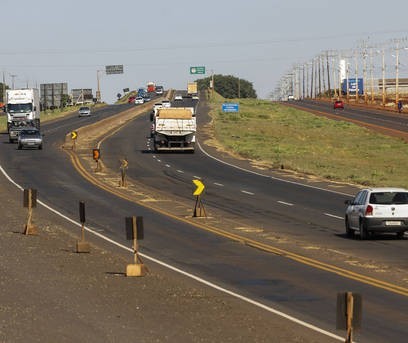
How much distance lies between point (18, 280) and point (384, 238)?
46.1 ft

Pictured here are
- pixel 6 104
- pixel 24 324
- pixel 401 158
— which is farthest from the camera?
pixel 6 104

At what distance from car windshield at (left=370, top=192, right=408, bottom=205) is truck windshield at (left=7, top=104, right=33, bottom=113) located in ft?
205

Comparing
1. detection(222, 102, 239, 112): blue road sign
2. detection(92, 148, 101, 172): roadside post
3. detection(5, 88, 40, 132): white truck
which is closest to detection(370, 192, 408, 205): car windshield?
detection(92, 148, 101, 172): roadside post

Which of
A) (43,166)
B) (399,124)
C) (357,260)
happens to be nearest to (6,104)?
(43,166)

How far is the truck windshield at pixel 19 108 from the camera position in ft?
302

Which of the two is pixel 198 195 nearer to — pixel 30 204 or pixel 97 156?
pixel 30 204

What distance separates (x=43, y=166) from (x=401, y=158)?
89.2 feet

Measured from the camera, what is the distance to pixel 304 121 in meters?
130

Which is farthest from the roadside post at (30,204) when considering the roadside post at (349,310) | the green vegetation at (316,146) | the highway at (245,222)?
the green vegetation at (316,146)

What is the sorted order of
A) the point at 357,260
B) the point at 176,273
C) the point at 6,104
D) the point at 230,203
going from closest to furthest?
the point at 176,273, the point at 357,260, the point at 230,203, the point at 6,104

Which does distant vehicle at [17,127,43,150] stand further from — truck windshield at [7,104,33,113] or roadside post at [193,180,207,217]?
A: roadside post at [193,180,207,217]

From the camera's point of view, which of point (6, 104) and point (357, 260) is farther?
point (6, 104)

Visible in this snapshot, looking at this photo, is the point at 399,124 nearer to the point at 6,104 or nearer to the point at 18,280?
the point at 6,104

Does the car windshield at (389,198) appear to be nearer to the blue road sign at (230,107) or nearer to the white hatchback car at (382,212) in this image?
the white hatchback car at (382,212)
